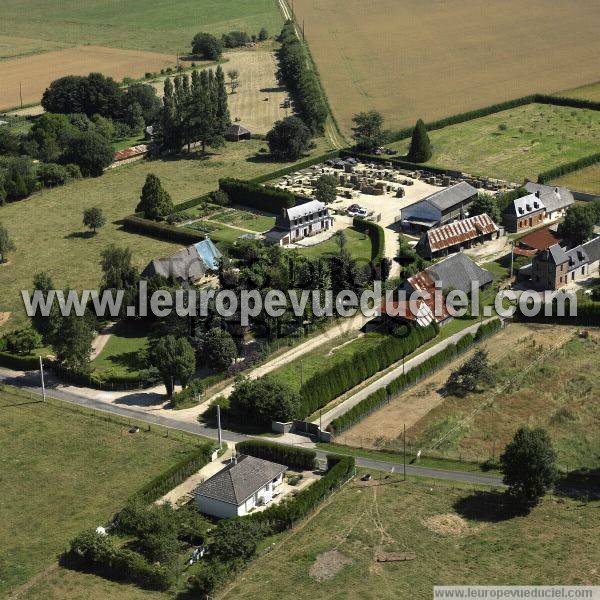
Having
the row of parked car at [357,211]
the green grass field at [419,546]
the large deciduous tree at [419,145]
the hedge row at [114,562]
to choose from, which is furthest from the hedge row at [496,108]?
the hedge row at [114,562]

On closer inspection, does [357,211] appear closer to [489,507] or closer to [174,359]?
[174,359]

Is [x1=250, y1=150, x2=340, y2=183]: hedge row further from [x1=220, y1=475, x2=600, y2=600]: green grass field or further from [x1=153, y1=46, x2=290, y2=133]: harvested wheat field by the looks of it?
[x1=220, y1=475, x2=600, y2=600]: green grass field

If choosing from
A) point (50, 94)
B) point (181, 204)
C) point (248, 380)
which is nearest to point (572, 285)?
point (248, 380)

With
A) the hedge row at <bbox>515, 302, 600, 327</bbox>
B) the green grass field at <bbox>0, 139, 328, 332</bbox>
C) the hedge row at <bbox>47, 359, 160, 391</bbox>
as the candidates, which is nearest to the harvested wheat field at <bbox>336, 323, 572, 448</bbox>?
the hedge row at <bbox>515, 302, 600, 327</bbox>

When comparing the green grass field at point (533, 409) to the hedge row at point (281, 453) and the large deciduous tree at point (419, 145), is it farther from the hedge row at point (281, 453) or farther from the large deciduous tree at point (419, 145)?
the large deciduous tree at point (419, 145)

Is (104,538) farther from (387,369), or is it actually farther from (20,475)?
(387,369)

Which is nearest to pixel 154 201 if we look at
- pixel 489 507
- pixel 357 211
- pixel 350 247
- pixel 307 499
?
pixel 357 211
